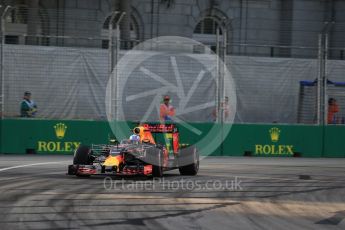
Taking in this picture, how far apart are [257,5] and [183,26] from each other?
158 inches

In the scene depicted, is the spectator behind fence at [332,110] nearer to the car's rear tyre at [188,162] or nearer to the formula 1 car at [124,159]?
the car's rear tyre at [188,162]

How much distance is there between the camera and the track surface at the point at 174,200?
8.88m

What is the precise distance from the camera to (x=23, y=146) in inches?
824

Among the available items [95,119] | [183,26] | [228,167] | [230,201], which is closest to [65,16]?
[183,26]

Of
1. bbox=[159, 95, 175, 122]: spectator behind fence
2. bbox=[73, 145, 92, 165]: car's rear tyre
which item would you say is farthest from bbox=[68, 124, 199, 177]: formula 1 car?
bbox=[159, 95, 175, 122]: spectator behind fence

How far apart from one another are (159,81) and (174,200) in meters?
12.2

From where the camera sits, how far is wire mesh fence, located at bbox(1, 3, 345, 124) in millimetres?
21516

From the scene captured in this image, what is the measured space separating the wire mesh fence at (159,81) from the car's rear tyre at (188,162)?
22.3 ft

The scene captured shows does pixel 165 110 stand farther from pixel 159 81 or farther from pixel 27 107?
pixel 27 107

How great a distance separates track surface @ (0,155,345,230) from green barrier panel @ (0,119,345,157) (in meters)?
4.54

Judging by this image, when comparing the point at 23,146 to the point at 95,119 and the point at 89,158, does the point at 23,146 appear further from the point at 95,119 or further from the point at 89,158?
the point at 89,158

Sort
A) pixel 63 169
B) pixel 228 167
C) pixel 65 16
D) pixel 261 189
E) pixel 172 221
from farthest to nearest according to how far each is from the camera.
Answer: pixel 65 16
pixel 228 167
pixel 63 169
pixel 261 189
pixel 172 221

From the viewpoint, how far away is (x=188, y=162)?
1484cm

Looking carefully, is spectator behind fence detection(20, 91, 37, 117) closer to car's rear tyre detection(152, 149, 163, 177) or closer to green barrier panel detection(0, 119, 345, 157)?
green barrier panel detection(0, 119, 345, 157)
